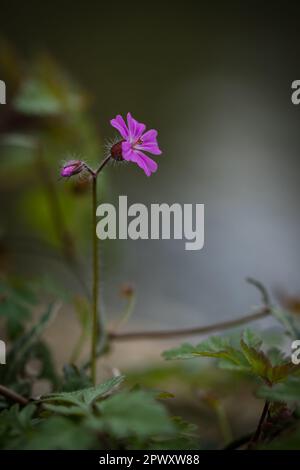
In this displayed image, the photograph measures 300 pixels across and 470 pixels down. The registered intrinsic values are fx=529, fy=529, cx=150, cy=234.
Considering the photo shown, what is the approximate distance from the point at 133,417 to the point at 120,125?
33cm

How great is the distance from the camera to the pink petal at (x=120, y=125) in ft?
2.00

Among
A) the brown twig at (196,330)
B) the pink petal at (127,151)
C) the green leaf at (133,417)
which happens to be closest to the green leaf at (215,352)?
the green leaf at (133,417)

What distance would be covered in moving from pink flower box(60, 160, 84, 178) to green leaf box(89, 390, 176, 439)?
28cm

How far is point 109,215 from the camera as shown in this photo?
0.88 metres

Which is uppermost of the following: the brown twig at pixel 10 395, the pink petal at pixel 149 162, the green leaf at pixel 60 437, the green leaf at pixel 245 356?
the pink petal at pixel 149 162

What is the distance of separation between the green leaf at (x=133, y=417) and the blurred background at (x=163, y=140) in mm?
821

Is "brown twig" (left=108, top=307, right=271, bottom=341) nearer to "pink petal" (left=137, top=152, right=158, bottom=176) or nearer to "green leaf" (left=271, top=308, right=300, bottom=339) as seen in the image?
"green leaf" (left=271, top=308, right=300, bottom=339)

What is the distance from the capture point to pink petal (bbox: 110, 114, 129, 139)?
2.00 ft

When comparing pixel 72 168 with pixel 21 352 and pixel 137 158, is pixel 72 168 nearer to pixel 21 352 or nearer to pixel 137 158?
pixel 137 158

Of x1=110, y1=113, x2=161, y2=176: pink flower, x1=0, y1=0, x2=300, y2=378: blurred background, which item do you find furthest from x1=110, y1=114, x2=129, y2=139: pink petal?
x1=0, y1=0, x2=300, y2=378: blurred background

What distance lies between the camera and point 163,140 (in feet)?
7.72

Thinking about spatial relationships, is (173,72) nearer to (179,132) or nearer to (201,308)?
(179,132)

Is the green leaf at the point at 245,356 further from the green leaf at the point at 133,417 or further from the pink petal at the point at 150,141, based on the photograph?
the pink petal at the point at 150,141
